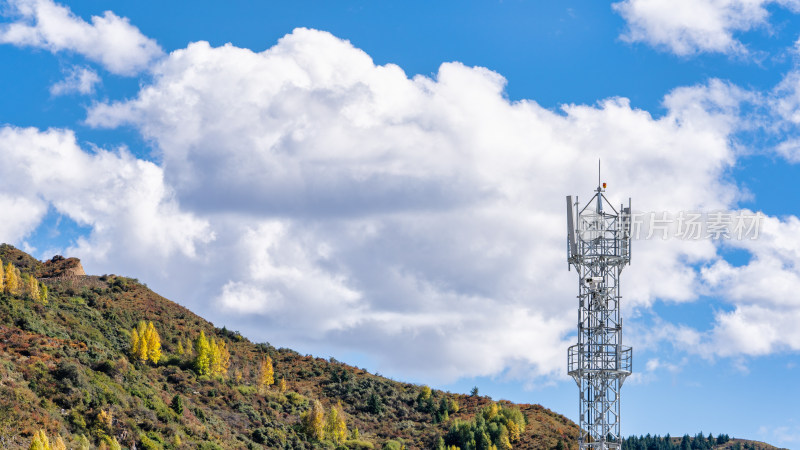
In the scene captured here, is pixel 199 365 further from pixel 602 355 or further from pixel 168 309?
pixel 602 355

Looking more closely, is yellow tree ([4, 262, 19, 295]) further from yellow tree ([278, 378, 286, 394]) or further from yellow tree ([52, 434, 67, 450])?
yellow tree ([52, 434, 67, 450])

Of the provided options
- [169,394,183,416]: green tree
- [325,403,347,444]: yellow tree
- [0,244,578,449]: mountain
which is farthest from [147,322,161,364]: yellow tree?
[325,403,347,444]: yellow tree

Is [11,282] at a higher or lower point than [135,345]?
higher

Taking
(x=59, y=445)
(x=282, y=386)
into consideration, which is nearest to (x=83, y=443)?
(x=59, y=445)

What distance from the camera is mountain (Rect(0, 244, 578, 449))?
83000 millimetres

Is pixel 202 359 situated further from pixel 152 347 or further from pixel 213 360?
pixel 152 347

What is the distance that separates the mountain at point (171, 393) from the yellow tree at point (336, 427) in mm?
226

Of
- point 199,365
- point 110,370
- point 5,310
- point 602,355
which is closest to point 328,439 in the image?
point 199,365

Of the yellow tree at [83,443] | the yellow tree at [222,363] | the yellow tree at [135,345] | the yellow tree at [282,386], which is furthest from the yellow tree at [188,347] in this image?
the yellow tree at [83,443]

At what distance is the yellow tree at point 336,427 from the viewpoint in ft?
380

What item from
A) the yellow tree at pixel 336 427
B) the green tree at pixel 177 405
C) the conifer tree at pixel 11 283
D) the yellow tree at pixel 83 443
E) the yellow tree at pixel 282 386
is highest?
the conifer tree at pixel 11 283

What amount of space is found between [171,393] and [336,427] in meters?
20.0

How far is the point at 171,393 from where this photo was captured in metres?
108

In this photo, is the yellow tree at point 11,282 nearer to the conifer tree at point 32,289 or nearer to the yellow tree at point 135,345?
the conifer tree at point 32,289
